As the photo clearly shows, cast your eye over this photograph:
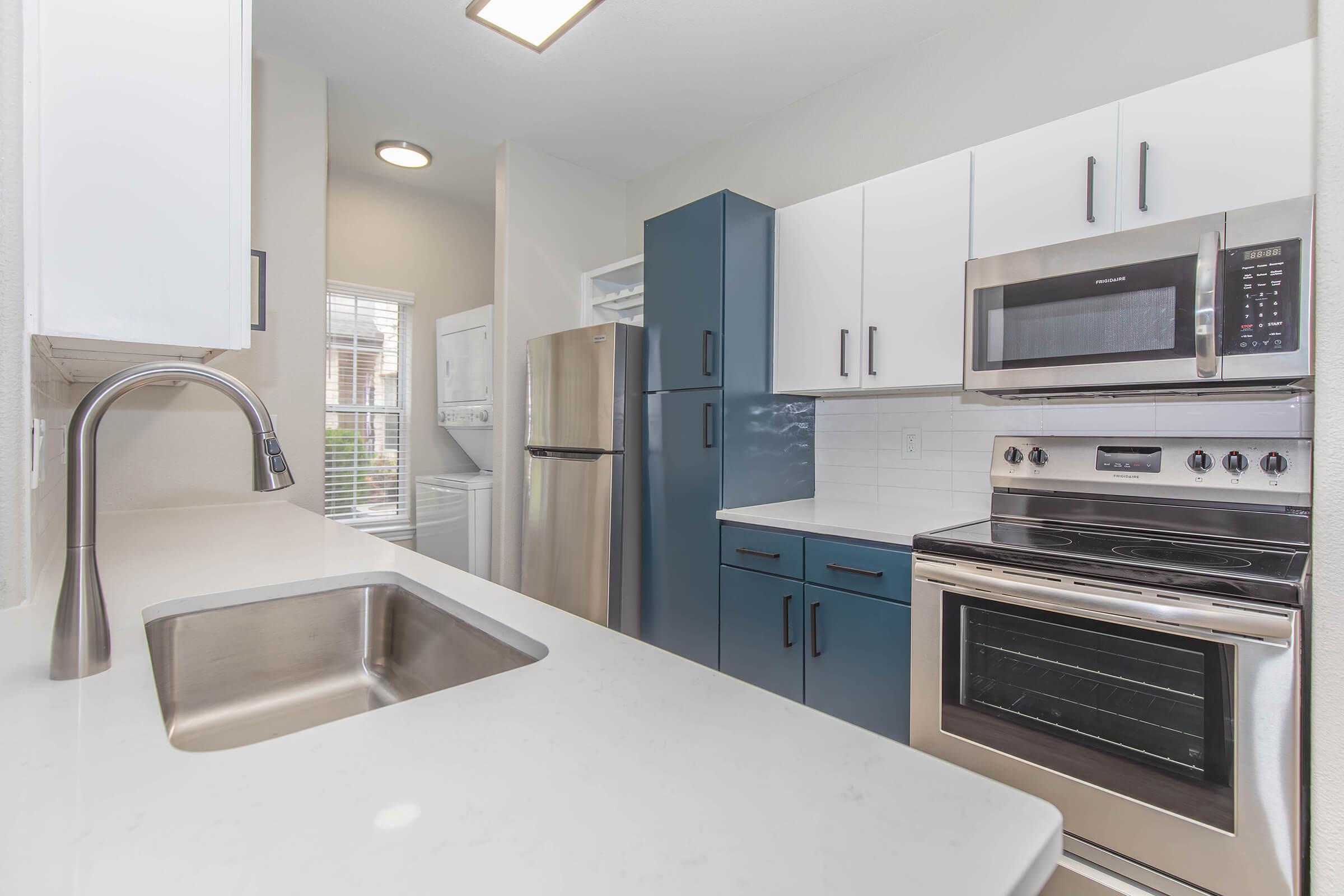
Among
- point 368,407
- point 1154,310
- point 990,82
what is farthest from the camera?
point 368,407

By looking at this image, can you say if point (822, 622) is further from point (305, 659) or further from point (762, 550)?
point (305, 659)

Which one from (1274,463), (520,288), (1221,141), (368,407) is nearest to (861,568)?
(1274,463)

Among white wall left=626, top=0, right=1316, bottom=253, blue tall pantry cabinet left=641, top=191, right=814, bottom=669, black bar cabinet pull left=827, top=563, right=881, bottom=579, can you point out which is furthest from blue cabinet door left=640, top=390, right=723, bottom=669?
white wall left=626, top=0, right=1316, bottom=253

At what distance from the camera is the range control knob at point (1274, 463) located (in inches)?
61.9

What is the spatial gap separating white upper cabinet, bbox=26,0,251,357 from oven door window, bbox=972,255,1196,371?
1915 mm

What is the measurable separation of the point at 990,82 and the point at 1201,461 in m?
Answer: 1.53

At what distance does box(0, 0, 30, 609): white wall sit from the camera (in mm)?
882

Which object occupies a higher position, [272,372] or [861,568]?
[272,372]

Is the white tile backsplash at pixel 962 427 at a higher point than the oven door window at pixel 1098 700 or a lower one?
higher

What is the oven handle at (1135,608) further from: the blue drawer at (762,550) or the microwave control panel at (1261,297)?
the microwave control panel at (1261,297)

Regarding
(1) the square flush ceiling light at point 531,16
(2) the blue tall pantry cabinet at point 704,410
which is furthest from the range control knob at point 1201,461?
(1) the square flush ceiling light at point 531,16

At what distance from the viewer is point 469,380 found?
371 cm

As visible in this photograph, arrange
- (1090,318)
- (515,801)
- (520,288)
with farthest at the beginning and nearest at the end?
(520,288) < (1090,318) < (515,801)

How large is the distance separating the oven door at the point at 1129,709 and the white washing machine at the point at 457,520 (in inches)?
95.3
